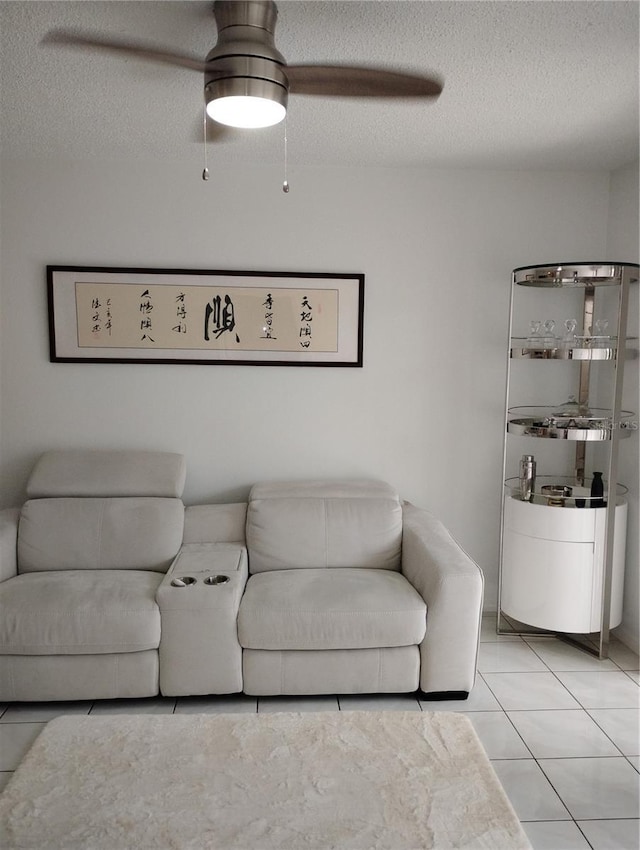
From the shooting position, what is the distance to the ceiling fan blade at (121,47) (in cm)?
184

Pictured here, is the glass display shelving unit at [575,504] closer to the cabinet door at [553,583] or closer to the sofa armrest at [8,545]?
the cabinet door at [553,583]

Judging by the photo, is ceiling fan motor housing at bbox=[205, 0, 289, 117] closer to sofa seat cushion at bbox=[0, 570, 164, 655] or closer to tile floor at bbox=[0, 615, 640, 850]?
sofa seat cushion at bbox=[0, 570, 164, 655]

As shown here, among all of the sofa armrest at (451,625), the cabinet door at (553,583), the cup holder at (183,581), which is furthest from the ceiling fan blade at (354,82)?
the cabinet door at (553,583)

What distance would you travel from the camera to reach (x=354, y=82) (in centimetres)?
215

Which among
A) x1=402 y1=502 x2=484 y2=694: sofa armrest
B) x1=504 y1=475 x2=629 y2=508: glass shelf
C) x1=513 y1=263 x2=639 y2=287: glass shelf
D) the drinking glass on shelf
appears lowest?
x1=402 y1=502 x2=484 y2=694: sofa armrest

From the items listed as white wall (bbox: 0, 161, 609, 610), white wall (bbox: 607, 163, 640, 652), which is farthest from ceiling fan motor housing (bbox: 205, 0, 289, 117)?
white wall (bbox: 607, 163, 640, 652)

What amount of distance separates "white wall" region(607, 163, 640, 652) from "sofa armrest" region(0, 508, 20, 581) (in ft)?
10.0

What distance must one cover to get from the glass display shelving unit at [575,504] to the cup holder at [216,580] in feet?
4.93

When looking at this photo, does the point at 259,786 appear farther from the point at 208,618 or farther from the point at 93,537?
the point at 93,537

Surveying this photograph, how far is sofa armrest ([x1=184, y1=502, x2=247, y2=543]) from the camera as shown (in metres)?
3.48

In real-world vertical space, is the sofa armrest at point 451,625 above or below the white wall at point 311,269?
below

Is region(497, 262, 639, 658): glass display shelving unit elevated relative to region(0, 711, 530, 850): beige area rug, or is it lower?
elevated

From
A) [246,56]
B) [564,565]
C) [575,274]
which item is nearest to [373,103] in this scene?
[246,56]

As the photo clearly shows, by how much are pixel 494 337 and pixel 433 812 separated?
247cm
